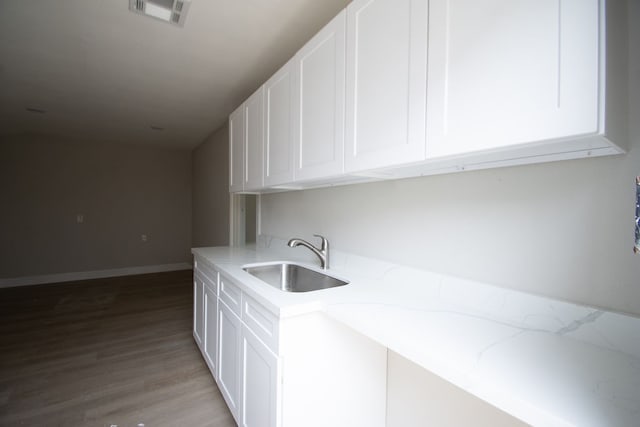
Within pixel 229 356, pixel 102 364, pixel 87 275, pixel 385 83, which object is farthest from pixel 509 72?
pixel 87 275

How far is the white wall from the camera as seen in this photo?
2.58 feet

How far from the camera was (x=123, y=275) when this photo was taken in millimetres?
5141

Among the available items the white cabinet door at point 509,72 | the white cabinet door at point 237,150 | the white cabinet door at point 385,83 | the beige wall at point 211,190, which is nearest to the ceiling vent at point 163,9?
the white cabinet door at point 237,150

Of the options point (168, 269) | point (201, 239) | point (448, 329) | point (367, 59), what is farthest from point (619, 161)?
point (168, 269)

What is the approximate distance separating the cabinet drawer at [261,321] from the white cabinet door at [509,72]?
906mm

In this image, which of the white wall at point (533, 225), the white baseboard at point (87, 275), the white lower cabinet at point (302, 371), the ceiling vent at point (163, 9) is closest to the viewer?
the white wall at point (533, 225)

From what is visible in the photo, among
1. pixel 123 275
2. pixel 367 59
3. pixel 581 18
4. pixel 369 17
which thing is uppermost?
pixel 369 17

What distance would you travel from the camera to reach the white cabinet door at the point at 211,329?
1917 millimetres

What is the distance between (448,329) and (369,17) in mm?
1212

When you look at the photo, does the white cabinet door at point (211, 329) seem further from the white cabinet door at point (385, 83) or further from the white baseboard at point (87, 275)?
the white baseboard at point (87, 275)

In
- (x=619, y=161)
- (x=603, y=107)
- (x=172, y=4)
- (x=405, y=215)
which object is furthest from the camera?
(x=172, y=4)

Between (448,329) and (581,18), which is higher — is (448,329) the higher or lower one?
the lower one

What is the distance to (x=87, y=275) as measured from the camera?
489 centimetres

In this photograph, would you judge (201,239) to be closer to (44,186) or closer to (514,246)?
(44,186)
